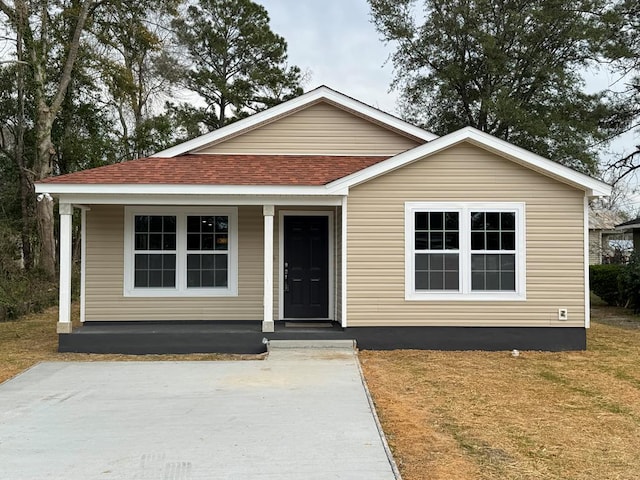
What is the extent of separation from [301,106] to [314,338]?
4918 millimetres

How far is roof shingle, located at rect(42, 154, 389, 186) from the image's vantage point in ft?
31.2

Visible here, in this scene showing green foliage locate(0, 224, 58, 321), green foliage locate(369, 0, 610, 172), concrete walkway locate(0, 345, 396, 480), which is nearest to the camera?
concrete walkway locate(0, 345, 396, 480)

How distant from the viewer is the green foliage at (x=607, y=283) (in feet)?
60.2

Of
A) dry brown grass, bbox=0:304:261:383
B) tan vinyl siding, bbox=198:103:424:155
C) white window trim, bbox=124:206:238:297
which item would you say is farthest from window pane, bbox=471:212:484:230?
white window trim, bbox=124:206:238:297

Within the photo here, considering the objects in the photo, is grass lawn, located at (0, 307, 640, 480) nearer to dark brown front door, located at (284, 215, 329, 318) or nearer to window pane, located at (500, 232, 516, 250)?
window pane, located at (500, 232, 516, 250)

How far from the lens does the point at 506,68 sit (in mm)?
23125

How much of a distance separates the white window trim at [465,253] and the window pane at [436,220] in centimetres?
9

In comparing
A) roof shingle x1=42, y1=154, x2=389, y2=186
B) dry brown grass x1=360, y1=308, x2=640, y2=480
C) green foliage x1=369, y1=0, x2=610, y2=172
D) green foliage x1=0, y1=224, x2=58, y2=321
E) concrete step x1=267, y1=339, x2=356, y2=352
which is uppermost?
green foliage x1=369, y1=0, x2=610, y2=172

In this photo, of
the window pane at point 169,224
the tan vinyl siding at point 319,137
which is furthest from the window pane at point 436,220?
the window pane at point 169,224

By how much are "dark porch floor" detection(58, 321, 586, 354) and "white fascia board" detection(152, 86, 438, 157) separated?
392 cm

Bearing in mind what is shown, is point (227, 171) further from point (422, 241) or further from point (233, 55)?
point (233, 55)

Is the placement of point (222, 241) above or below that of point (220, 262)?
above

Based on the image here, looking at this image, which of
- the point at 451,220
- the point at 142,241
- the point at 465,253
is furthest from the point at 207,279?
the point at 465,253

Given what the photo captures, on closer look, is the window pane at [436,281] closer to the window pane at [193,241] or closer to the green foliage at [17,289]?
the window pane at [193,241]
